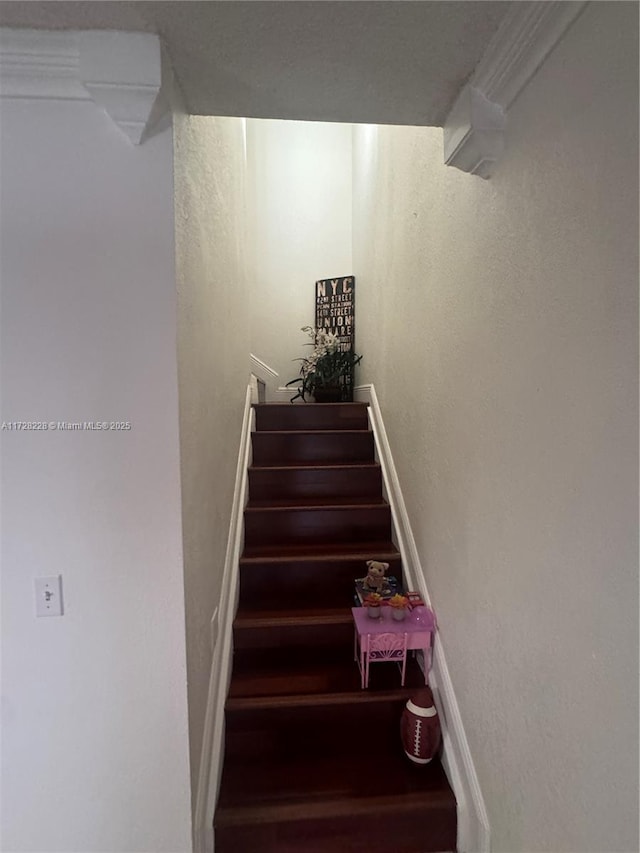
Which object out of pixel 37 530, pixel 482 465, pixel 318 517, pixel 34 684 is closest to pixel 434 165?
pixel 482 465

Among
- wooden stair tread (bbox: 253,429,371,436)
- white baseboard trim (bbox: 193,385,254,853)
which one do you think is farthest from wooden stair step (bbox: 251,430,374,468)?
white baseboard trim (bbox: 193,385,254,853)

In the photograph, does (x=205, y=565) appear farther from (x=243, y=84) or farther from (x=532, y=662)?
(x=243, y=84)

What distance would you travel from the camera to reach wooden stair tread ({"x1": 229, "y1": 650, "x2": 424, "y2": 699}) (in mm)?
1553

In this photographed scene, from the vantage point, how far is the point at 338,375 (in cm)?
338

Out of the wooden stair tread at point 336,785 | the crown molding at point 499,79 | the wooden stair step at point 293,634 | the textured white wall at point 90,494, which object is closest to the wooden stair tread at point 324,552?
the wooden stair step at point 293,634

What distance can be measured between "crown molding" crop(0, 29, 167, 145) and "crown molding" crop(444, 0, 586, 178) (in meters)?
0.73

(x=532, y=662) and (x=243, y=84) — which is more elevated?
(x=243, y=84)

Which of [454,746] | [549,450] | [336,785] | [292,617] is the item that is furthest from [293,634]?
[549,450]

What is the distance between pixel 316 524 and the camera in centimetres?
218

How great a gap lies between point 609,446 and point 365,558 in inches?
55.8

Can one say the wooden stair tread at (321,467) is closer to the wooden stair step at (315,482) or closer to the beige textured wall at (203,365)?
the wooden stair step at (315,482)

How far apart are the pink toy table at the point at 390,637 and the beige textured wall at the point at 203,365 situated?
57 cm

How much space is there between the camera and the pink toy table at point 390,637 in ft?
5.11

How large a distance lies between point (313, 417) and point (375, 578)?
1321 mm
